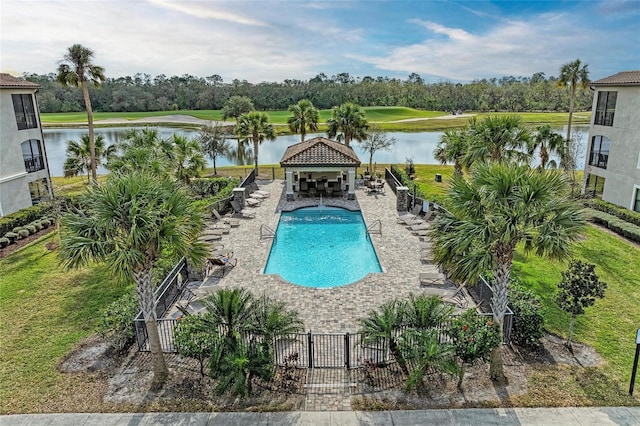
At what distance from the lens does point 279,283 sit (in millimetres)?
15070

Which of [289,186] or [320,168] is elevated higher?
[320,168]

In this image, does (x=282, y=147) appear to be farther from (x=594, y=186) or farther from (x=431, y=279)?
(x=431, y=279)

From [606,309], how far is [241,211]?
57.2ft

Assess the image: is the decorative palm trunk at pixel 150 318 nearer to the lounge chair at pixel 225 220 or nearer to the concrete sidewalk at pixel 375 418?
the concrete sidewalk at pixel 375 418

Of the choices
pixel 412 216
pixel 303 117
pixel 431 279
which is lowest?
pixel 431 279

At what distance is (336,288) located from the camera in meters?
14.6

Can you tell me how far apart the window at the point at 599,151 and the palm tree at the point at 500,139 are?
342 inches

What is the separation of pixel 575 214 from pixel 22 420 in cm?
1230

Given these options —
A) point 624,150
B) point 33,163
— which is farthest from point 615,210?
point 33,163

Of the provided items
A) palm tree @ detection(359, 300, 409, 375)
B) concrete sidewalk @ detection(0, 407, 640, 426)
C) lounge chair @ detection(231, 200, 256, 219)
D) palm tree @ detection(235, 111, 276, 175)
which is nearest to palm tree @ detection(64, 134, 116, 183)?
lounge chair @ detection(231, 200, 256, 219)

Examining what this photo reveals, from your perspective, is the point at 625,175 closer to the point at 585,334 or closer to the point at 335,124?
the point at 585,334

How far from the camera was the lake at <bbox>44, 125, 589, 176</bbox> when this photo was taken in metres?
47.7

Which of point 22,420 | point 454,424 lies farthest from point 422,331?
point 22,420

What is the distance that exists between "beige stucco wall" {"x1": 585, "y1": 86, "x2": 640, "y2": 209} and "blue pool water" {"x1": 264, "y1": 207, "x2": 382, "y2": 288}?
1403cm
